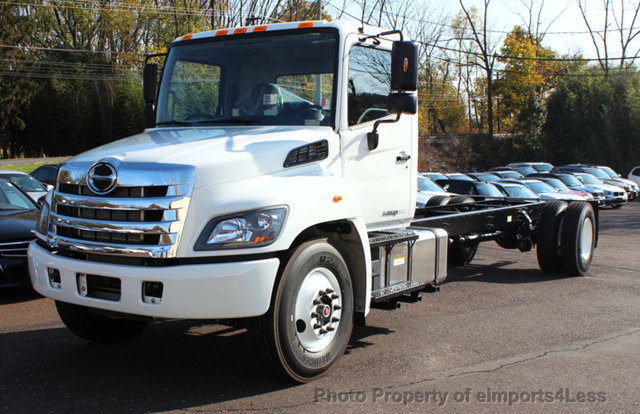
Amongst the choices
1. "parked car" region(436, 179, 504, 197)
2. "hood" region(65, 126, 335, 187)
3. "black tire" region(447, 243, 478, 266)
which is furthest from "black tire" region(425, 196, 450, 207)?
"parked car" region(436, 179, 504, 197)

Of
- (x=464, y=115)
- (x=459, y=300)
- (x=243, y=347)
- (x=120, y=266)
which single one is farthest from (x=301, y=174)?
(x=464, y=115)

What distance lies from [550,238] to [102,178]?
7219mm

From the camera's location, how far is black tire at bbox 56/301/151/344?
217 inches

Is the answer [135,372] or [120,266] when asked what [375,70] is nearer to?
[120,266]

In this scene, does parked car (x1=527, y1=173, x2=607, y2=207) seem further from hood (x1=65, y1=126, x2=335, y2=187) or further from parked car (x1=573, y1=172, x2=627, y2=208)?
hood (x1=65, y1=126, x2=335, y2=187)

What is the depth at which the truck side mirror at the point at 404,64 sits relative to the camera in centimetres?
500

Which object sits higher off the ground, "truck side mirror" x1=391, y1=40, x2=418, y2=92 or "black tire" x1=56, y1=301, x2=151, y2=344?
"truck side mirror" x1=391, y1=40, x2=418, y2=92

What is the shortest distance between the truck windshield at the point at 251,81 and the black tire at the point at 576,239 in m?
5.71

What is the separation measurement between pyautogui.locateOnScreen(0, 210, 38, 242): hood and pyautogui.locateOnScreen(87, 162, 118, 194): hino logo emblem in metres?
4.02

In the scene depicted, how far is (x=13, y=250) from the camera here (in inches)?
302

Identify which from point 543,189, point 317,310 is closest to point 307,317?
point 317,310

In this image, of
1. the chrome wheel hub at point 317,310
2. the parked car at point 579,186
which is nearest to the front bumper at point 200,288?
the chrome wheel hub at point 317,310

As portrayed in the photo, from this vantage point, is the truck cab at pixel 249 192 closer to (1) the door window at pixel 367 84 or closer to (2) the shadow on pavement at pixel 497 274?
(1) the door window at pixel 367 84

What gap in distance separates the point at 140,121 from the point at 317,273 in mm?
49470
